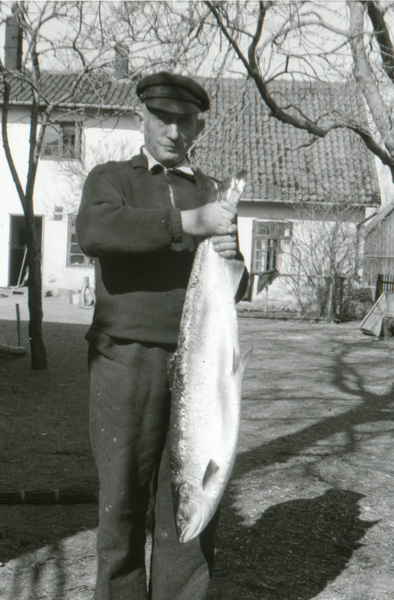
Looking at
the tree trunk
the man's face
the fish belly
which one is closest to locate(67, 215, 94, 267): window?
the tree trunk

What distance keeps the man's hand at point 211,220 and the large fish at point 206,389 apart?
0.22ft

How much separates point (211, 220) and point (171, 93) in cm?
57

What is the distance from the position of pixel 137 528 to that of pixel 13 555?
4.31ft

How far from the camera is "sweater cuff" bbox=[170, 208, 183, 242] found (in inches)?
85.9

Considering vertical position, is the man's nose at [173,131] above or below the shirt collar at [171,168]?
above

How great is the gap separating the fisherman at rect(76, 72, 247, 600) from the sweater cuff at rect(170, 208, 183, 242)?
0.36 ft

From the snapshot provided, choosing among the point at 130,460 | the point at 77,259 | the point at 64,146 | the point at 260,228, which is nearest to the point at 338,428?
the point at 130,460

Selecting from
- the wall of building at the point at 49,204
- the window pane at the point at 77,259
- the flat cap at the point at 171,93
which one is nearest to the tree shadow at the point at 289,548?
Answer: the flat cap at the point at 171,93

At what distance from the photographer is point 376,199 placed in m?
19.3

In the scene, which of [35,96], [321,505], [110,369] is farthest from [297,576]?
[35,96]

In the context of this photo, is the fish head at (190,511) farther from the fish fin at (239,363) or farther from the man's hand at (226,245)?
the man's hand at (226,245)

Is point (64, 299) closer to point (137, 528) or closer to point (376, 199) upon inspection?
point (376, 199)

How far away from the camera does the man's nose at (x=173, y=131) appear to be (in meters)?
2.42

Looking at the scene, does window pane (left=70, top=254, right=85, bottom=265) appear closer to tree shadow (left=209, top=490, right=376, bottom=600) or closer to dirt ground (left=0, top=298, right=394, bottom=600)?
dirt ground (left=0, top=298, right=394, bottom=600)
